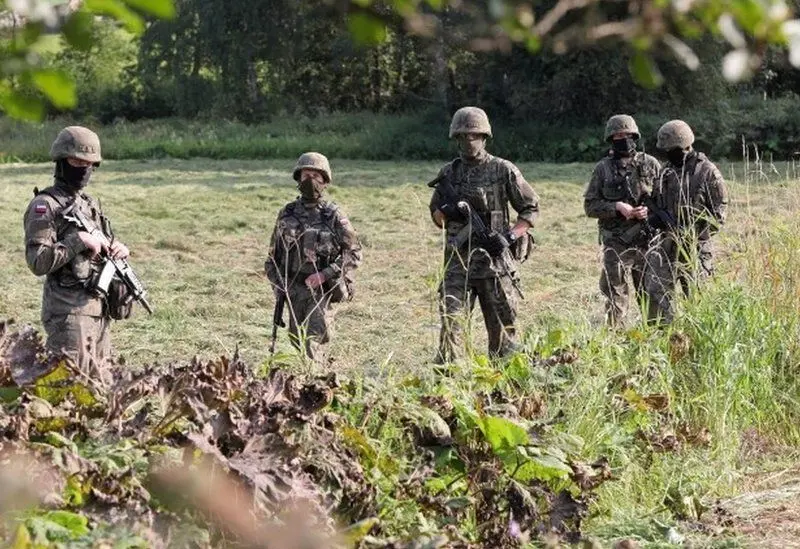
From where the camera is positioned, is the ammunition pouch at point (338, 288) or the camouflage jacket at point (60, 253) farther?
the ammunition pouch at point (338, 288)

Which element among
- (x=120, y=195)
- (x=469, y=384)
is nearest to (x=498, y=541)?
(x=469, y=384)

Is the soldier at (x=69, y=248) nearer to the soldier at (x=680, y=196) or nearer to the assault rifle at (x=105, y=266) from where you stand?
the assault rifle at (x=105, y=266)

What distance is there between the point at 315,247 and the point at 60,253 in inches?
67.4

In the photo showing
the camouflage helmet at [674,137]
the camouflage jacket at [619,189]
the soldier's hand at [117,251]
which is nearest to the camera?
the soldier's hand at [117,251]

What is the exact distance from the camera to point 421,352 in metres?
8.02

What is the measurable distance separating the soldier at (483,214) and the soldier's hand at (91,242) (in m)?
2.25

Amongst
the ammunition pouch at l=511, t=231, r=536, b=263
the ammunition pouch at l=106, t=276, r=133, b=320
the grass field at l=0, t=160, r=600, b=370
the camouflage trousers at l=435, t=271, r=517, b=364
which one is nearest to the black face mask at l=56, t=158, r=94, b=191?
the ammunition pouch at l=106, t=276, r=133, b=320

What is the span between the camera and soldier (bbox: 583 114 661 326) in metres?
9.16

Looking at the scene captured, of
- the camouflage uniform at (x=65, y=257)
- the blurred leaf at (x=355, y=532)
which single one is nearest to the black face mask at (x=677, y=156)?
the camouflage uniform at (x=65, y=257)

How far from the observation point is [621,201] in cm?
928

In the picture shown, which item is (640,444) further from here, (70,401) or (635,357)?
(70,401)

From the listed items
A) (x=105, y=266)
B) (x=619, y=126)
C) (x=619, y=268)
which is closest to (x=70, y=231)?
(x=105, y=266)

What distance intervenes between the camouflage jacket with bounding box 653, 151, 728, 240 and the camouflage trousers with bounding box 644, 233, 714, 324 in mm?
200

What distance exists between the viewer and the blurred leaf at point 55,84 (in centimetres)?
165
